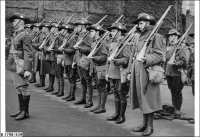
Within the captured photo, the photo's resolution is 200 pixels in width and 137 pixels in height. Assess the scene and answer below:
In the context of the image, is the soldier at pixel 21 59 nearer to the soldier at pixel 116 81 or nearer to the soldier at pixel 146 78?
the soldier at pixel 116 81

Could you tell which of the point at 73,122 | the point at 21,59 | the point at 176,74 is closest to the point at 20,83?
the point at 21,59

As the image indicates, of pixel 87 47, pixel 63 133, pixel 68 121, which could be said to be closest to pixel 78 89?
pixel 87 47

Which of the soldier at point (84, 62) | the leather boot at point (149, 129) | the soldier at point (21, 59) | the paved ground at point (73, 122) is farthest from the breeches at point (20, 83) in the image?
the leather boot at point (149, 129)

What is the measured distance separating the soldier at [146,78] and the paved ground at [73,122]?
50 cm

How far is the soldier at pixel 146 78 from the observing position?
5858mm

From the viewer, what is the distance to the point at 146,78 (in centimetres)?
594

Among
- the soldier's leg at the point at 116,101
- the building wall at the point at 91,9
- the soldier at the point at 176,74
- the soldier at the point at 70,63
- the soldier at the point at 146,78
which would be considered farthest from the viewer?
the building wall at the point at 91,9

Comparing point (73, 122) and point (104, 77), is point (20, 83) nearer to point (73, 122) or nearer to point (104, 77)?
point (73, 122)

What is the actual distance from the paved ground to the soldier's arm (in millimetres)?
1439

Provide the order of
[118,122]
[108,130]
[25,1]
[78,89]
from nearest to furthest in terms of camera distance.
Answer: [108,130] → [118,122] → [78,89] → [25,1]

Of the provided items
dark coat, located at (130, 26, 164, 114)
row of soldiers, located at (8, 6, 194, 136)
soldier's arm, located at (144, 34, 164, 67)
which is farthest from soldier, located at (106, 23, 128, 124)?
soldier's arm, located at (144, 34, 164, 67)

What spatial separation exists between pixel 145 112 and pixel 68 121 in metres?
1.83

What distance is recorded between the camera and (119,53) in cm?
686

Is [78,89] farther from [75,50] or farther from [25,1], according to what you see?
[25,1]
